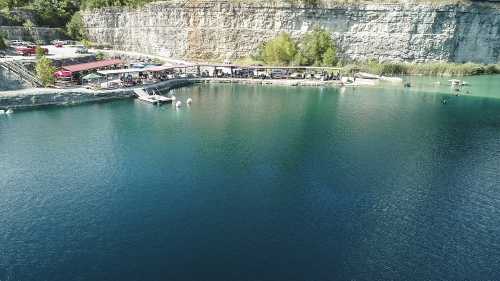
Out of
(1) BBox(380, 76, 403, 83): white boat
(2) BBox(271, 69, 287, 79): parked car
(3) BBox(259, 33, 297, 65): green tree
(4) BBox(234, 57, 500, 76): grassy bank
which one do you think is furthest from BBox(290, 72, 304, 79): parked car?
(1) BBox(380, 76, 403, 83): white boat

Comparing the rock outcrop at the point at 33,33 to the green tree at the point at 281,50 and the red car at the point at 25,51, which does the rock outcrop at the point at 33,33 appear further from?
the green tree at the point at 281,50

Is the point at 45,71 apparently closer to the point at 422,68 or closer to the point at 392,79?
the point at 392,79

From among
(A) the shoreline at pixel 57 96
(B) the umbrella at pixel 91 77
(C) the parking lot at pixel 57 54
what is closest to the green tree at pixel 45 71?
(A) the shoreline at pixel 57 96

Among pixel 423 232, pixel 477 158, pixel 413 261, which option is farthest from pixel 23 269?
pixel 477 158

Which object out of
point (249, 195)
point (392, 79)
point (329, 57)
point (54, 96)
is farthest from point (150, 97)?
point (392, 79)

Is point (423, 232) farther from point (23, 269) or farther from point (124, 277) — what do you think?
point (23, 269)
